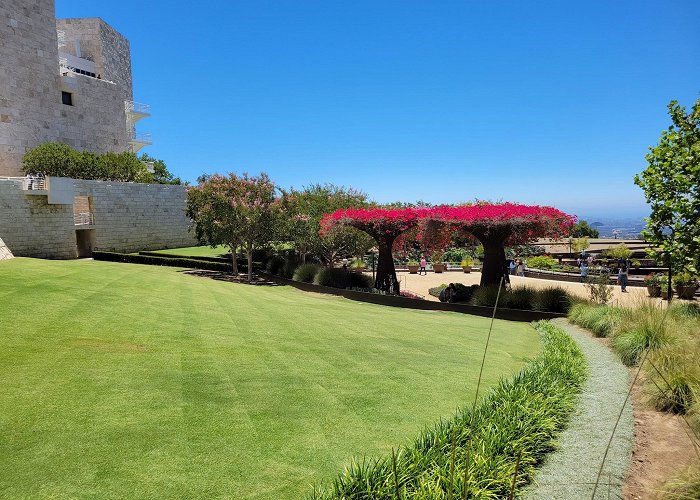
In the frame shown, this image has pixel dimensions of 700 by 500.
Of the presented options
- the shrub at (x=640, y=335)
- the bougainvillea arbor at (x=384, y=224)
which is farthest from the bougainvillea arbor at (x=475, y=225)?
the shrub at (x=640, y=335)

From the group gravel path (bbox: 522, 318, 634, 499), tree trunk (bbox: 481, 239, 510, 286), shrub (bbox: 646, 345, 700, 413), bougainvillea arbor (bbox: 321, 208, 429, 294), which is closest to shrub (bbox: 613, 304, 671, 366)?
gravel path (bbox: 522, 318, 634, 499)

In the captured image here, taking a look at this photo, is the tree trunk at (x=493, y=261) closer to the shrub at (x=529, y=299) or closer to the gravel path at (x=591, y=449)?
the shrub at (x=529, y=299)

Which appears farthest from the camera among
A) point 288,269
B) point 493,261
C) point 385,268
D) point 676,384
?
point 288,269

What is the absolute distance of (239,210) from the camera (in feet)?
74.5

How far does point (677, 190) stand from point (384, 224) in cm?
1033

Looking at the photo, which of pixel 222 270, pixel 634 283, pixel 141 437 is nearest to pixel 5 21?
pixel 222 270

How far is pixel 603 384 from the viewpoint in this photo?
6812 millimetres

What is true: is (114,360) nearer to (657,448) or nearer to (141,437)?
(141,437)

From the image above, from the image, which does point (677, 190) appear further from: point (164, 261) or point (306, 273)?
point (164, 261)

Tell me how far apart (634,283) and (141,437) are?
88.1ft

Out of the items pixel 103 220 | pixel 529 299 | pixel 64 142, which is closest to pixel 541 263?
pixel 529 299

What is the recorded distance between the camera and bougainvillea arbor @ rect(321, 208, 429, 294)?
1850 cm

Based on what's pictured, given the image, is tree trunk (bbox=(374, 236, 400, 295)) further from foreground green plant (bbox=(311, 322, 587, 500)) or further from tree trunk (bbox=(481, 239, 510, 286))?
foreground green plant (bbox=(311, 322, 587, 500))

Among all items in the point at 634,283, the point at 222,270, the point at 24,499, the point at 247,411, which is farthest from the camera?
the point at 222,270
